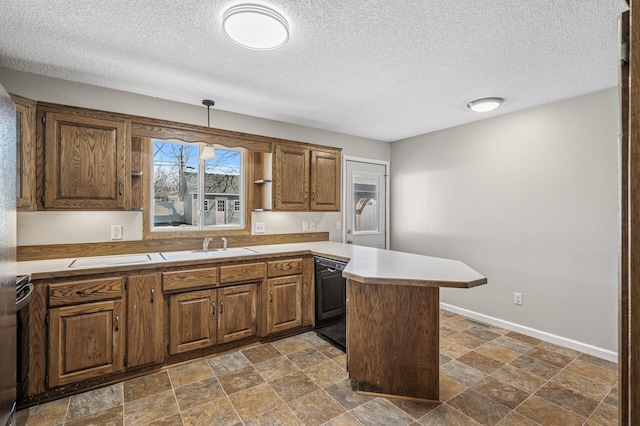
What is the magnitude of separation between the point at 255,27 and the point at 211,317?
2297mm

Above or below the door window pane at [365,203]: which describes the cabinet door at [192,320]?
below

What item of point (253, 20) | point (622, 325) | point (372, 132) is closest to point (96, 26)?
point (253, 20)

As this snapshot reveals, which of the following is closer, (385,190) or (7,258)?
(7,258)

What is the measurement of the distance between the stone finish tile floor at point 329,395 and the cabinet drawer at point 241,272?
2.24 feet

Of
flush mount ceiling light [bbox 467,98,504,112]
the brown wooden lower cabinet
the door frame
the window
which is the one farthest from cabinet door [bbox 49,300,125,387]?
flush mount ceiling light [bbox 467,98,504,112]

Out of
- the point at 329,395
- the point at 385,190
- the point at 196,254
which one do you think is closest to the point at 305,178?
the point at 196,254

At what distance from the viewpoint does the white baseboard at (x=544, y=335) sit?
2.78 meters

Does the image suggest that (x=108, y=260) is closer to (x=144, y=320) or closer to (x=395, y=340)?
(x=144, y=320)

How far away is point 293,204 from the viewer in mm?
3561

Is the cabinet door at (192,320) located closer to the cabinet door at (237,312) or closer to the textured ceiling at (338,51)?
the cabinet door at (237,312)

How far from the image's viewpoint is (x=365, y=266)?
7.65 ft

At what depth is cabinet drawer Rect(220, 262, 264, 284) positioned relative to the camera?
2818 mm

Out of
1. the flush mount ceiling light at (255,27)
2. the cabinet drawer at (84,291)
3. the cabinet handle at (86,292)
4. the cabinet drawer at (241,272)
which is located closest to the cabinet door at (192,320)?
the cabinet drawer at (241,272)

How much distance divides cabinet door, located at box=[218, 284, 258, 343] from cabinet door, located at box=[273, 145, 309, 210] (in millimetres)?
984
